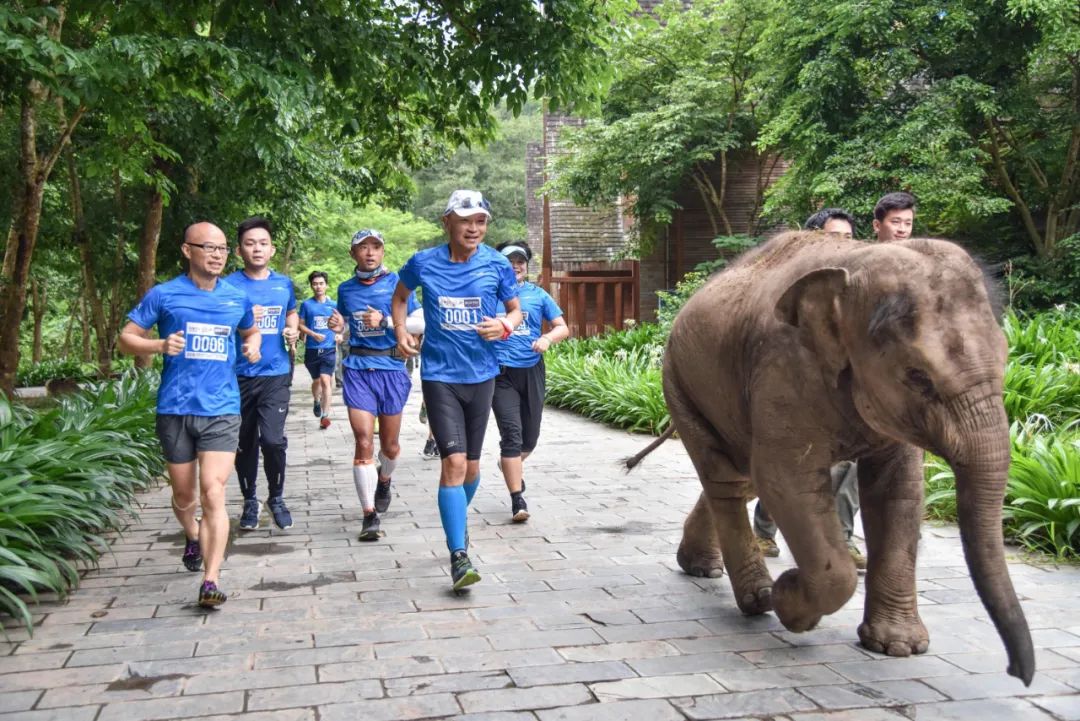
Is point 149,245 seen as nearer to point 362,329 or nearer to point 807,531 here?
point 362,329

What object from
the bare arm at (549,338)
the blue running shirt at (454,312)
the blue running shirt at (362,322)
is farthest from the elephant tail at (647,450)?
the blue running shirt at (362,322)

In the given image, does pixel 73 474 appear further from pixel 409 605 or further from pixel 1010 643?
pixel 1010 643

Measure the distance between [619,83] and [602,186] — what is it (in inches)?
85.8

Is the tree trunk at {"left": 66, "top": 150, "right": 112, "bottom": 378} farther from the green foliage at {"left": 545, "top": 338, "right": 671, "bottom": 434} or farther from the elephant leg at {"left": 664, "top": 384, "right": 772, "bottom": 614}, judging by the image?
the elephant leg at {"left": 664, "top": 384, "right": 772, "bottom": 614}

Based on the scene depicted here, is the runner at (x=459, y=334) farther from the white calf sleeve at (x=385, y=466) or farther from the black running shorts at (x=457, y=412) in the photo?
the white calf sleeve at (x=385, y=466)

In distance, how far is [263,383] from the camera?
741 centimetres

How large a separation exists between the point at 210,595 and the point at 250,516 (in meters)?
2.33

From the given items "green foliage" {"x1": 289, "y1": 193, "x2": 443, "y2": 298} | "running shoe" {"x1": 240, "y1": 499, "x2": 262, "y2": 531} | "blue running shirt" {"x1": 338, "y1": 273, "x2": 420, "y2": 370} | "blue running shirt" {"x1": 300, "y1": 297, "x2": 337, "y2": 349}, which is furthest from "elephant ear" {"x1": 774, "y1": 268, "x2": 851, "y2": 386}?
"green foliage" {"x1": 289, "y1": 193, "x2": 443, "y2": 298}

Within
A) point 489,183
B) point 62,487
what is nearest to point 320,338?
point 62,487

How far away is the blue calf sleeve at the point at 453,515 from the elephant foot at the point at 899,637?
2.25 m

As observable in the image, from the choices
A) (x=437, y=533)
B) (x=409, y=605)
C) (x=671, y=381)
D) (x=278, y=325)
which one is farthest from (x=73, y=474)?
(x=671, y=381)

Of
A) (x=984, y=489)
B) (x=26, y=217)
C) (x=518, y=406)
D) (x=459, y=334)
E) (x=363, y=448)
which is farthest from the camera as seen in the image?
(x=26, y=217)

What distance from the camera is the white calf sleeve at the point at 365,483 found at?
23.5ft

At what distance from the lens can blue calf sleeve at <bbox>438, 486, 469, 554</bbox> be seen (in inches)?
221
